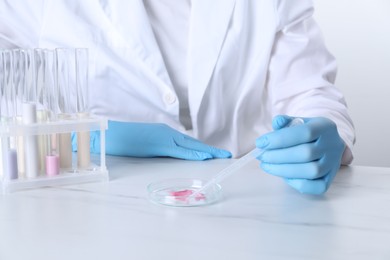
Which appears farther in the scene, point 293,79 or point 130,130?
point 293,79

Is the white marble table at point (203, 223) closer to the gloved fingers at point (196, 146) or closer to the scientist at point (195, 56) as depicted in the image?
the gloved fingers at point (196, 146)

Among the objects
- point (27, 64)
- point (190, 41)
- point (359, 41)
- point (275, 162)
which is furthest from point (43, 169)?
point (359, 41)

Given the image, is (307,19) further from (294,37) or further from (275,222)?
(275,222)

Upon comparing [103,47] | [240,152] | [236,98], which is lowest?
[240,152]

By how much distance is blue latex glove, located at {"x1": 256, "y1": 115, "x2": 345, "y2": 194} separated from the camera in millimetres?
835

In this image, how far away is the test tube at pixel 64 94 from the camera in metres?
0.87

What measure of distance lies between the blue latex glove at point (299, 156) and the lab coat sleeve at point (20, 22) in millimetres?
682

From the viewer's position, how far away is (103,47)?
1240mm

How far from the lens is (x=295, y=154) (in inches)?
33.3

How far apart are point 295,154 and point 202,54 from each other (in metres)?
0.46

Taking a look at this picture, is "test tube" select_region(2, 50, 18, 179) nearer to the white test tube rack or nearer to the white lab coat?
the white test tube rack

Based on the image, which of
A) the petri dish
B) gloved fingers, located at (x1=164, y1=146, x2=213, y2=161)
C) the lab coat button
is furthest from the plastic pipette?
the lab coat button

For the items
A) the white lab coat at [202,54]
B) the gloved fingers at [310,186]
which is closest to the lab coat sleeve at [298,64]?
the white lab coat at [202,54]

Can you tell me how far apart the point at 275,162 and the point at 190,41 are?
478 mm
